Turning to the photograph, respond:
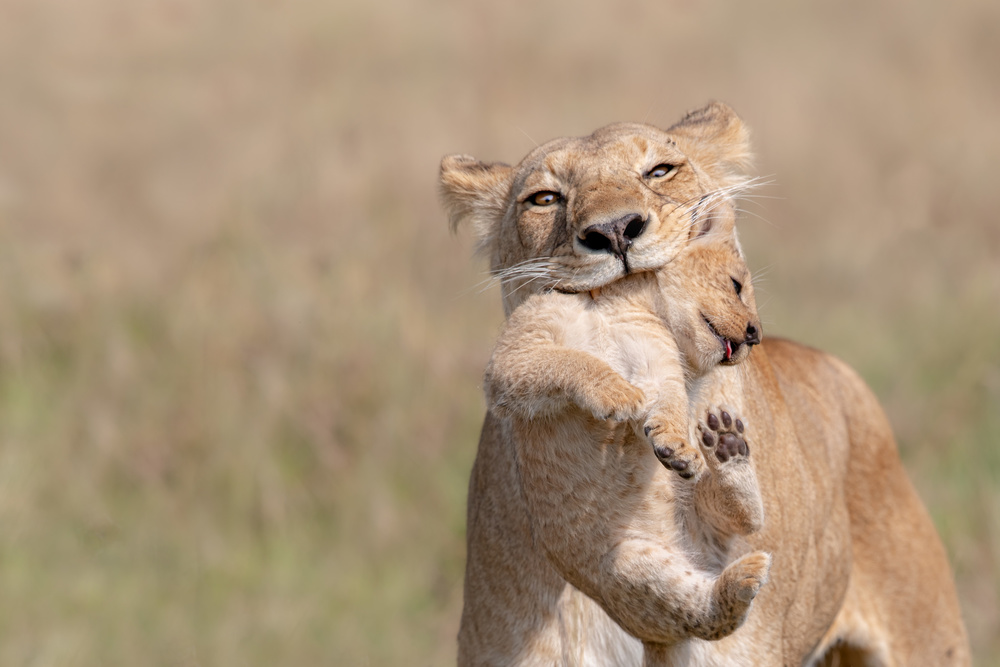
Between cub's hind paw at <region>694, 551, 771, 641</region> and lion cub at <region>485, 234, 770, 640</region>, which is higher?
lion cub at <region>485, 234, 770, 640</region>

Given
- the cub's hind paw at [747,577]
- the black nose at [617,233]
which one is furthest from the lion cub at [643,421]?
the black nose at [617,233]

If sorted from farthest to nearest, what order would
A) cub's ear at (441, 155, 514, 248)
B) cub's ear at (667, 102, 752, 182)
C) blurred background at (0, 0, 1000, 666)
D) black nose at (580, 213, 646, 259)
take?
blurred background at (0, 0, 1000, 666) < cub's ear at (441, 155, 514, 248) < cub's ear at (667, 102, 752, 182) < black nose at (580, 213, 646, 259)

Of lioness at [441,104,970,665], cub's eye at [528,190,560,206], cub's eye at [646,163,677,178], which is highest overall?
cub's eye at [646,163,677,178]

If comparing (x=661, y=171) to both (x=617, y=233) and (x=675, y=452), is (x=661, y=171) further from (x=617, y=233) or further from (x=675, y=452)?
(x=675, y=452)

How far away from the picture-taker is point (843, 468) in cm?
460

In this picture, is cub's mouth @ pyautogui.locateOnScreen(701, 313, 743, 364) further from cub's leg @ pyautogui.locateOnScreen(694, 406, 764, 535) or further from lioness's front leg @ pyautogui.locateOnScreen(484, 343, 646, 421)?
lioness's front leg @ pyautogui.locateOnScreen(484, 343, 646, 421)

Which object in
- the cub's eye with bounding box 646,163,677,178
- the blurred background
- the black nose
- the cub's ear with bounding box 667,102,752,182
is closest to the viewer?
the black nose

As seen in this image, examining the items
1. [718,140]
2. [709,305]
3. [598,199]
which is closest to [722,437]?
[709,305]

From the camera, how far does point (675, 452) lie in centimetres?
286

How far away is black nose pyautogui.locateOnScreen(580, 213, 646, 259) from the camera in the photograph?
319 centimetres

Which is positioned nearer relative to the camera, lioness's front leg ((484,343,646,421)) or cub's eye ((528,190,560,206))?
lioness's front leg ((484,343,646,421))

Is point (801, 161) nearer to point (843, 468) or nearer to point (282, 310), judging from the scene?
point (282, 310)

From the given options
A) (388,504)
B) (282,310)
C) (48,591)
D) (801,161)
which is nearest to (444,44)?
(801,161)

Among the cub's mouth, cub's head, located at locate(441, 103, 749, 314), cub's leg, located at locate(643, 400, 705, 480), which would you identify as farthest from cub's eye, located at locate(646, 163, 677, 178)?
cub's leg, located at locate(643, 400, 705, 480)
